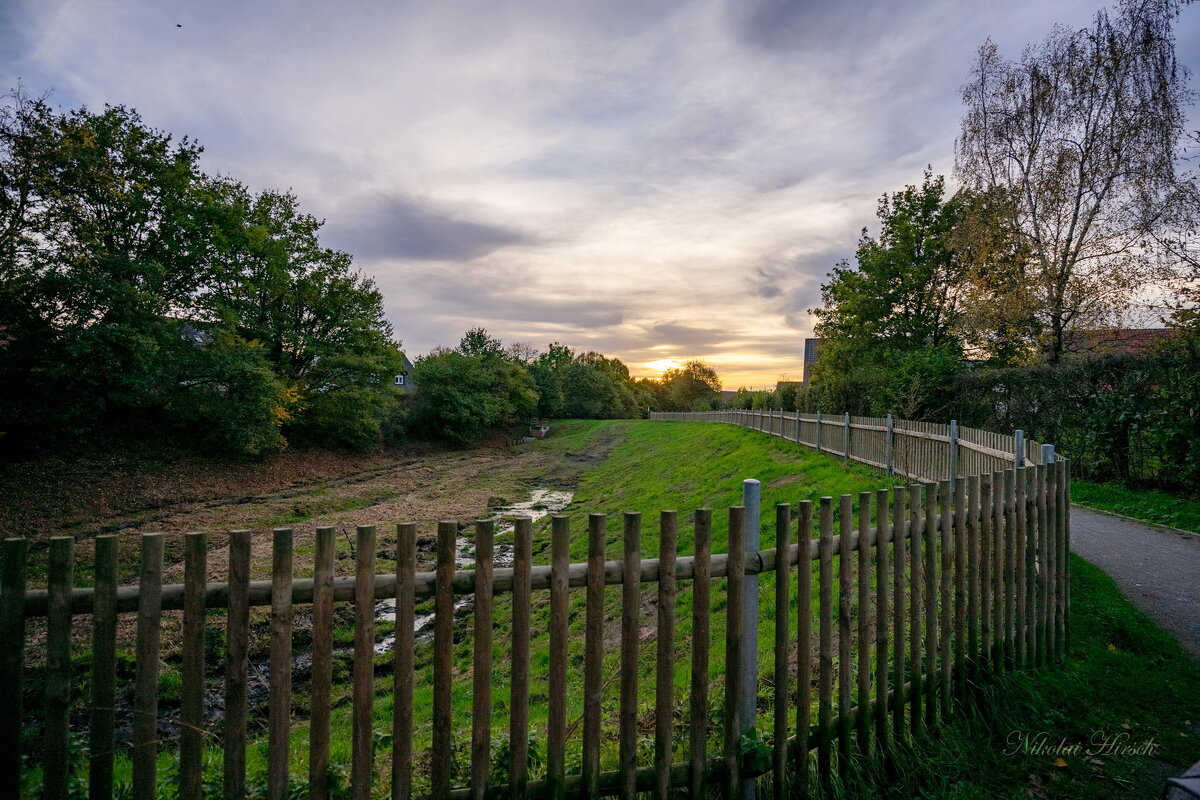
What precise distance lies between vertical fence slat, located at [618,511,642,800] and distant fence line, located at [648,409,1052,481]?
437 cm

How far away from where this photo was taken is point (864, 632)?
310cm

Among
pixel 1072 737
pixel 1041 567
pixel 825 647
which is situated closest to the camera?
pixel 825 647

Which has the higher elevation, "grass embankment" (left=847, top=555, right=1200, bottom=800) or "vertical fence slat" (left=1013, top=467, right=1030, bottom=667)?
"vertical fence slat" (left=1013, top=467, right=1030, bottom=667)

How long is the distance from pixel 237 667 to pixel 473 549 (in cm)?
818

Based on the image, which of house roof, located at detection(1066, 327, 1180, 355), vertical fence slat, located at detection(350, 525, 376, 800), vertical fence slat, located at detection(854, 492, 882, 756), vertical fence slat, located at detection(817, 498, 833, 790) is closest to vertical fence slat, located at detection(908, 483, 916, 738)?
vertical fence slat, located at detection(854, 492, 882, 756)

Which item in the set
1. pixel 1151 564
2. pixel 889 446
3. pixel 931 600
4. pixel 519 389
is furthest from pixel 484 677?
pixel 519 389

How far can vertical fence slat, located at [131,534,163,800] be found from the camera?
2.05 meters

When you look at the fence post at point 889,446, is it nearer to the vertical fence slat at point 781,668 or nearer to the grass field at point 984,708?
the grass field at point 984,708

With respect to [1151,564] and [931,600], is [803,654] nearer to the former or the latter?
[931,600]

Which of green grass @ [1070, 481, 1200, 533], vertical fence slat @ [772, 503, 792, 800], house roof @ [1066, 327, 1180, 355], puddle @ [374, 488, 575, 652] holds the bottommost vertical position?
puddle @ [374, 488, 575, 652]

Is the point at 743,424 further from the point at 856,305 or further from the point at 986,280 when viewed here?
the point at 986,280

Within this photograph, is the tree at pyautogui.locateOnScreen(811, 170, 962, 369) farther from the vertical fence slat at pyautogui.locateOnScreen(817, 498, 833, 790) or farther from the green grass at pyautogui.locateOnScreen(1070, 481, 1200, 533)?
the vertical fence slat at pyautogui.locateOnScreen(817, 498, 833, 790)

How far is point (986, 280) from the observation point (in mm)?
19609

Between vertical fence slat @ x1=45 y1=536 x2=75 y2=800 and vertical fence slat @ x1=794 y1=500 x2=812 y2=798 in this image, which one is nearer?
vertical fence slat @ x1=45 y1=536 x2=75 y2=800
